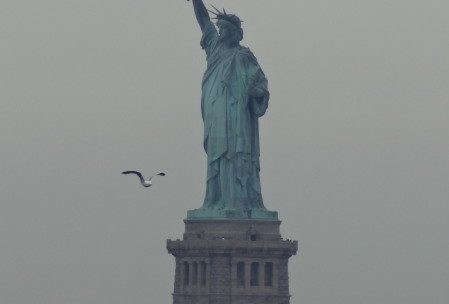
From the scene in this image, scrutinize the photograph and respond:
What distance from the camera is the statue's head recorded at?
10688cm

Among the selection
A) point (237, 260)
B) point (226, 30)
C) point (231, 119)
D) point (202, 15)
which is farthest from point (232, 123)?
point (237, 260)

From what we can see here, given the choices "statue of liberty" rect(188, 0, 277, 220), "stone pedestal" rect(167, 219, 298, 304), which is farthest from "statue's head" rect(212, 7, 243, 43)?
"stone pedestal" rect(167, 219, 298, 304)

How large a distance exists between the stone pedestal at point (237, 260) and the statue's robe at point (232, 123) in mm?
1183

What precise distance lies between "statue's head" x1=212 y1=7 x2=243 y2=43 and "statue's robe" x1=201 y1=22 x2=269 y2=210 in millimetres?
655

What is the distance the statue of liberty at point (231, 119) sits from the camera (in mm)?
106750

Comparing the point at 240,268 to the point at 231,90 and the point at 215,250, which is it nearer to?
the point at 215,250

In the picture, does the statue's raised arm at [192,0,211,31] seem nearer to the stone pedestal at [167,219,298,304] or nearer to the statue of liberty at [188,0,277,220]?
the statue of liberty at [188,0,277,220]

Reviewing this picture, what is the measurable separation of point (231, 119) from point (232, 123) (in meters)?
0.19

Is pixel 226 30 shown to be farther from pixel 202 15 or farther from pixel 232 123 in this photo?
pixel 232 123

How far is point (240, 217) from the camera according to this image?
106 m

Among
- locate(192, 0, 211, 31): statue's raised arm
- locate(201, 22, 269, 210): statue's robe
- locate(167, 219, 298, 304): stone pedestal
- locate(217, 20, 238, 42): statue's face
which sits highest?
locate(192, 0, 211, 31): statue's raised arm

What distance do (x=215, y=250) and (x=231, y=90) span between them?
294 inches

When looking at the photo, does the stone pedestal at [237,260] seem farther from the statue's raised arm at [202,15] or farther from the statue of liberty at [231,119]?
the statue's raised arm at [202,15]

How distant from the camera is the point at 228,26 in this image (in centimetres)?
10688
